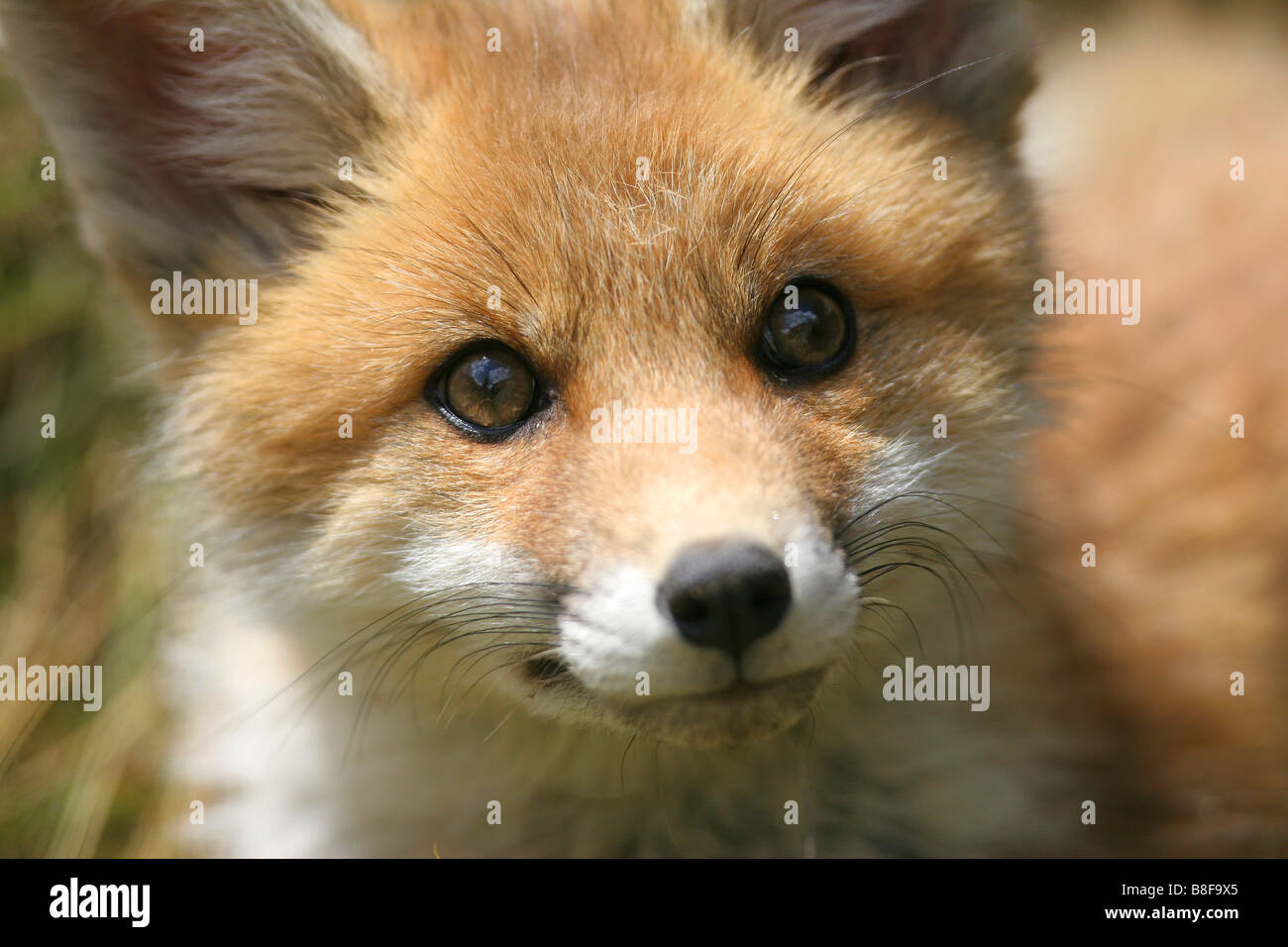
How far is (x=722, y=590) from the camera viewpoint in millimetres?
2258

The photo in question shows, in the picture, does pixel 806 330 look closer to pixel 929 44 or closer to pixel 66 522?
pixel 929 44

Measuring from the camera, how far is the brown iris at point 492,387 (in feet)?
8.87

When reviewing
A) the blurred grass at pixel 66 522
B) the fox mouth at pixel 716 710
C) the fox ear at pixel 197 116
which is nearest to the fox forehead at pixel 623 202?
the fox ear at pixel 197 116

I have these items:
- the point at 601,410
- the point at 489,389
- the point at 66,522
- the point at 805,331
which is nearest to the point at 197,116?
the point at 489,389

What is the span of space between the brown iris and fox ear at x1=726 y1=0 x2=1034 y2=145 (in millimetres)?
1098

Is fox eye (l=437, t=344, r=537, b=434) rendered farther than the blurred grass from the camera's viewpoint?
No

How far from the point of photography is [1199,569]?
3807 millimetres

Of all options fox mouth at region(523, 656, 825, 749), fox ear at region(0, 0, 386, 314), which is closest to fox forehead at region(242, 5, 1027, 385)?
fox ear at region(0, 0, 386, 314)

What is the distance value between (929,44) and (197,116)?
73.6 inches

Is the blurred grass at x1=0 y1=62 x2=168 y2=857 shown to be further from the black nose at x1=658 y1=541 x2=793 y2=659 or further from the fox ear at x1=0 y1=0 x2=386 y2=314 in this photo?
the black nose at x1=658 y1=541 x2=793 y2=659

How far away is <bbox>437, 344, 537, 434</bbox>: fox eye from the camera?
2.71 meters

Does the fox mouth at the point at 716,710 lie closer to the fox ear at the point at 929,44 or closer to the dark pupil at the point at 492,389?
the dark pupil at the point at 492,389

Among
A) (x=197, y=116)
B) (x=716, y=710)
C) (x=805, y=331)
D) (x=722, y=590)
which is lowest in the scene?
(x=716, y=710)
